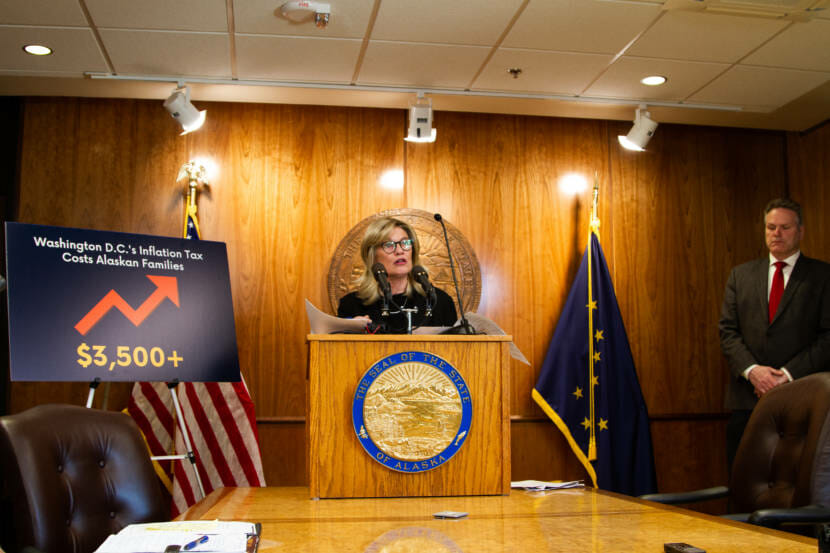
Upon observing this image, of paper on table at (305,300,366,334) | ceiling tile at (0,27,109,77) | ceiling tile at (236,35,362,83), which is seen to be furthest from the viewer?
ceiling tile at (236,35,362,83)

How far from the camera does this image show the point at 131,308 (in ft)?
10.4

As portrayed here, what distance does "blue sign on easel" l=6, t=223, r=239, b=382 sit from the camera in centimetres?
293

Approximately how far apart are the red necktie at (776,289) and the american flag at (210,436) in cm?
291

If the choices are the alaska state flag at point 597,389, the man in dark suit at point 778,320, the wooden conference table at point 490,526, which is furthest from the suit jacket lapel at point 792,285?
the wooden conference table at point 490,526

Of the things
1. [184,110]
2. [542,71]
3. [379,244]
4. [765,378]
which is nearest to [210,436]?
[379,244]

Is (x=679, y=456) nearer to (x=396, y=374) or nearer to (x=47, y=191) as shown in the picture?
(x=396, y=374)

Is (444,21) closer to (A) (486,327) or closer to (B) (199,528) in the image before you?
(A) (486,327)

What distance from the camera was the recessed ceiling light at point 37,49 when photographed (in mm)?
3854

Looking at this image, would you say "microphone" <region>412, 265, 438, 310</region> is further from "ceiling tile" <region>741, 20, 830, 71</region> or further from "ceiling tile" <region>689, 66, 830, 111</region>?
"ceiling tile" <region>689, 66, 830, 111</region>

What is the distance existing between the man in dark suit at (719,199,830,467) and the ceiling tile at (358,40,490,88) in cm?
182

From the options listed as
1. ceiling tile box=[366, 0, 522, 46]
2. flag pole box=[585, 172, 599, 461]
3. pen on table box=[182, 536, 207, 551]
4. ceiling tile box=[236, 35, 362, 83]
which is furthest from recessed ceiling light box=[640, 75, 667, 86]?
pen on table box=[182, 536, 207, 551]

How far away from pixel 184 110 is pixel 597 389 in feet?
9.67

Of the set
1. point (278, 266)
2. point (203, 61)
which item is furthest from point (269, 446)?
point (203, 61)

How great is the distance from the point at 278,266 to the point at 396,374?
2.90m
